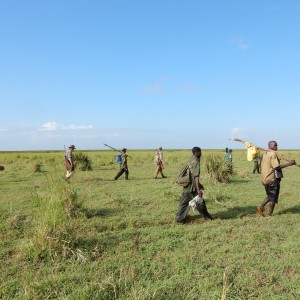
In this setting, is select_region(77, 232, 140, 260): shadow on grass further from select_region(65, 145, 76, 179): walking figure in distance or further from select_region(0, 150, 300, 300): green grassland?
select_region(65, 145, 76, 179): walking figure in distance

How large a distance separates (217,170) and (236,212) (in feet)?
18.4

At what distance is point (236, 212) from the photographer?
9109 mm

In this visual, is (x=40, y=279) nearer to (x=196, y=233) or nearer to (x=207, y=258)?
(x=207, y=258)

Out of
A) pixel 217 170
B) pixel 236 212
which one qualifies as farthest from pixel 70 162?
pixel 236 212

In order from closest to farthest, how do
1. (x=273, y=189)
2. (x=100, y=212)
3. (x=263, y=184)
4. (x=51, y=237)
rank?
(x=51, y=237) < (x=273, y=189) < (x=263, y=184) < (x=100, y=212)

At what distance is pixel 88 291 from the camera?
170 inches

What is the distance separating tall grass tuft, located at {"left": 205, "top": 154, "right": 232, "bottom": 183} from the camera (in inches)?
574

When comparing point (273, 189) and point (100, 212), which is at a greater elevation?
point (273, 189)

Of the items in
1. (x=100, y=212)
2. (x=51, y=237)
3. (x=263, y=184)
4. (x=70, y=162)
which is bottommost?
(x=100, y=212)

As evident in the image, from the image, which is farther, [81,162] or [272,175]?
[81,162]

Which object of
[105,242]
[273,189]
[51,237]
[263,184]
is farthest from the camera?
[263,184]

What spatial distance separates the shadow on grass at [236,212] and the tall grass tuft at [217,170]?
191 inches

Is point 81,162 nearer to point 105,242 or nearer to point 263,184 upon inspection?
point 263,184

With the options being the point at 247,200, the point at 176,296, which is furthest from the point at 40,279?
the point at 247,200
